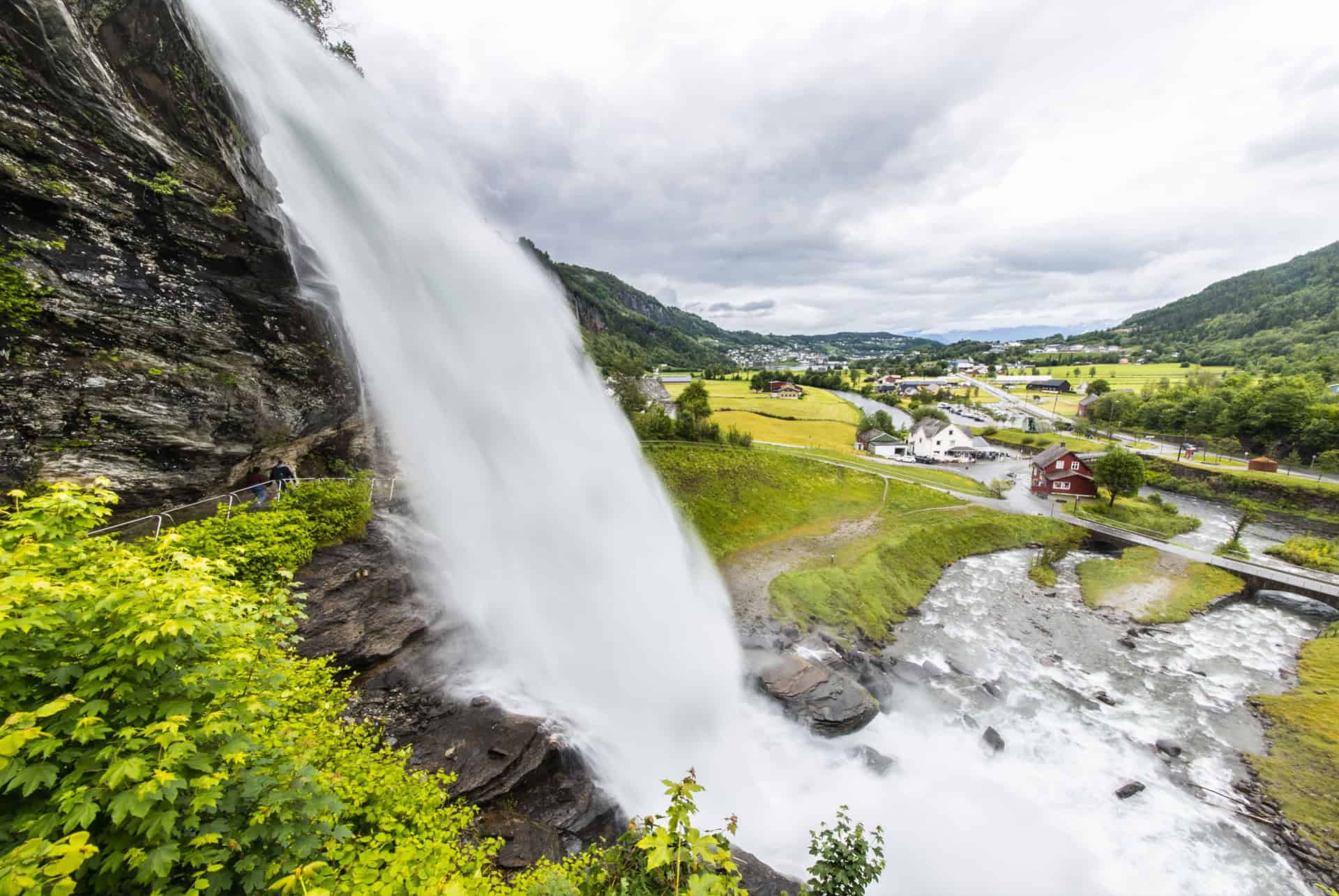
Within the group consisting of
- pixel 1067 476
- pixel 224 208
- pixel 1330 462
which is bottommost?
pixel 1330 462

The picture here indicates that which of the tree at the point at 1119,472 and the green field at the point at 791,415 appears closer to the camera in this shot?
the tree at the point at 1119,472

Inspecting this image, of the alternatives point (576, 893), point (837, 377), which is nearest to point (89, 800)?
point (576, 893)

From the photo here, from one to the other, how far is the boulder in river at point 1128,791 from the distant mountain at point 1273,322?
15720 cm

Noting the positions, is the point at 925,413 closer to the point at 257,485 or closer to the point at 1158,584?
the point at 1158,584

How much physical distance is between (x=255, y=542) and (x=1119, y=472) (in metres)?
60.7

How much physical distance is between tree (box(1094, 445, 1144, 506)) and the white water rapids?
58.2ft

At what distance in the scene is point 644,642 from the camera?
17.6 metres

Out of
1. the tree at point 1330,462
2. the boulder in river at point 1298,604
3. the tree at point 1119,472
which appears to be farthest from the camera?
the tree at point 1330,462

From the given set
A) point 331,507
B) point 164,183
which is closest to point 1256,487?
point 331,507

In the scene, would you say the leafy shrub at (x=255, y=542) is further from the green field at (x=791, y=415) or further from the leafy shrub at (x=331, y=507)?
the green field at (x=791, y=415)

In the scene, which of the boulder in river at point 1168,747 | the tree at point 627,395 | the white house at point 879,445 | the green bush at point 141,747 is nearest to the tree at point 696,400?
the tree at point 627,395

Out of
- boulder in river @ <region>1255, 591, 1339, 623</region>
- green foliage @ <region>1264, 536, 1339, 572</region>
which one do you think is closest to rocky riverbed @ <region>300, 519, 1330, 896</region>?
boulder in river @ <region>1255, 591, 1339, 623</region>

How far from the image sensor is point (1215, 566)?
103 feet

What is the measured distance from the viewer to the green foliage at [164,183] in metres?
11.5
